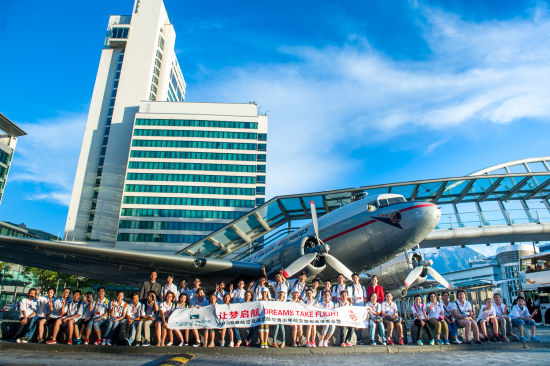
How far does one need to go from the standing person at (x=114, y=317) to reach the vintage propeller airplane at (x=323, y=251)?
5.31 metres

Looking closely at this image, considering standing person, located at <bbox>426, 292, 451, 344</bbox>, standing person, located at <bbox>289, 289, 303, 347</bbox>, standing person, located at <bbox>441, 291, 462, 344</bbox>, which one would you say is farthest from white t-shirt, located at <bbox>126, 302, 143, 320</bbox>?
standing person, located at <bbox>441, 291, 462, 344</bbox>

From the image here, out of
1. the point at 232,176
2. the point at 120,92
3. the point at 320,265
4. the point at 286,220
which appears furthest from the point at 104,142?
the point at 320,265

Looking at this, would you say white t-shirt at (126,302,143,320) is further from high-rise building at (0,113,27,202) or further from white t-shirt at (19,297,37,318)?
high-rise building at (0,113,27,202)

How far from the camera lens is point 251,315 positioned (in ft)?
35.6

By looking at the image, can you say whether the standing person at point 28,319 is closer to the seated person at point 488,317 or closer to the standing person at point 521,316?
the seated person at point 488,317

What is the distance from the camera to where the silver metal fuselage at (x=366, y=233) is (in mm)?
14734

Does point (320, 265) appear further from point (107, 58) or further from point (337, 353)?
point (107, 58)

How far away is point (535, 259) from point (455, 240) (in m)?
6.70

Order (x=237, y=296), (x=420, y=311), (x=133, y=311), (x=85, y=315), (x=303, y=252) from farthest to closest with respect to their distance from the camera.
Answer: (x=303, y=252) < (x=237, y=296) < (x=420, y=311) < (x=85, y=315) < (x=133, y=311)

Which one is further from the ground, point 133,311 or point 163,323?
point 133,311

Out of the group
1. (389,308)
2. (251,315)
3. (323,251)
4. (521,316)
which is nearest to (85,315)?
(251,315)

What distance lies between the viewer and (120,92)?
102125mm

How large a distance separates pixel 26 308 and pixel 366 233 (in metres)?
13.5

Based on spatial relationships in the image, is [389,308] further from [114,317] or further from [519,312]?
[114,317]
